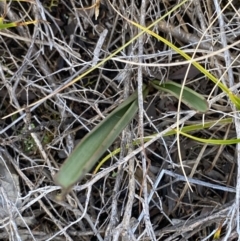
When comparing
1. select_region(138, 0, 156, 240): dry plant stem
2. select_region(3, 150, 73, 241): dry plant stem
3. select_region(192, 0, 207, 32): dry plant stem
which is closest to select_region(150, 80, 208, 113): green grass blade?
select_region(138, 0, 156, 240): dry plant stem

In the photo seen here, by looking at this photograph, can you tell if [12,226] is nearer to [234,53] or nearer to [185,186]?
[185,186]

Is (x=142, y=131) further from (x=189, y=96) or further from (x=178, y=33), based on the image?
(x=178, y=33)

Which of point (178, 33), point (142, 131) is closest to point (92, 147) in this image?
Answer: point (142, 131)

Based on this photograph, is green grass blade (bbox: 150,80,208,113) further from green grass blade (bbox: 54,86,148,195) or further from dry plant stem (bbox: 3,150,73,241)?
dry plant stem (bbox: 3,150,73,241)

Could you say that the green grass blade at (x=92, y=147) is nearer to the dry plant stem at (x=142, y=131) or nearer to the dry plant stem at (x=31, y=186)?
the dry plant stem at (x=142, y=131)

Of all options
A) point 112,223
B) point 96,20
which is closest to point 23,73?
point 96,20

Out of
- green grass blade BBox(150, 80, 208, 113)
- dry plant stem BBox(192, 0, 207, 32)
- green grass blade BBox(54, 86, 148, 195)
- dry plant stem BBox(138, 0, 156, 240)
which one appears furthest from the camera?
dry plant stem BBox(192, 0, 207, 32)

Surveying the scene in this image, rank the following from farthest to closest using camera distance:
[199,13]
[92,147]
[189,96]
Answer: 1. [199,13]
2. [189,96]
3. [92,147]
